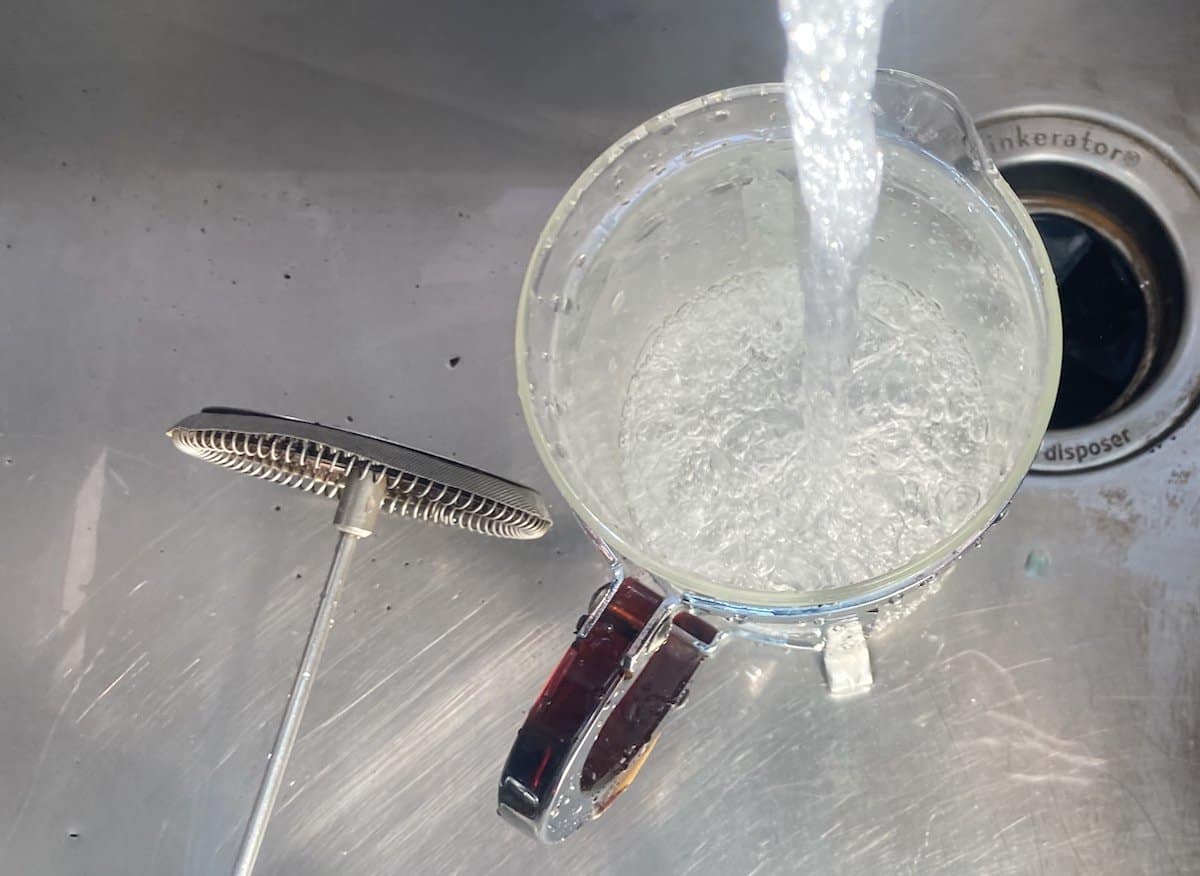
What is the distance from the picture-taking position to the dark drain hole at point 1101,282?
573 millimetres

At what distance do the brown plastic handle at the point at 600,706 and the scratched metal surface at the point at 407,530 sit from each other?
0.26ft

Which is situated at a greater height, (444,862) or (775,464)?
(775,464)

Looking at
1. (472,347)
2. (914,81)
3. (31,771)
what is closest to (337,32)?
(472,347)

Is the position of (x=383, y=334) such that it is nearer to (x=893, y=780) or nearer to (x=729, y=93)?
(x=729, y=93)

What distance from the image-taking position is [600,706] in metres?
0.43

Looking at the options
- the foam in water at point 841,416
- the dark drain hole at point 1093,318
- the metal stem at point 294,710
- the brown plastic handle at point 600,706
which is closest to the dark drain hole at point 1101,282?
the dark drain hole at point 1093,318

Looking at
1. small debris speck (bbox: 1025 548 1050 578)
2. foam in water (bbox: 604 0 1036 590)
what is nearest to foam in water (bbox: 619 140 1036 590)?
foam in water (bbox: 604 0 1036 590)

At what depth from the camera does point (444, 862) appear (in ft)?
1.80

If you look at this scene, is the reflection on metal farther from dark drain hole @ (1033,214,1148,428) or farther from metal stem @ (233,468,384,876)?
dark drain hole @ (1033,214,1148,428)

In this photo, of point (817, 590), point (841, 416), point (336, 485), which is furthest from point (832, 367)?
point (336, 485)

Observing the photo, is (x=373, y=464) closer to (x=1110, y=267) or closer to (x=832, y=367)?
(x=832, y=367)

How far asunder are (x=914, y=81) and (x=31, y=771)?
23.2 inches

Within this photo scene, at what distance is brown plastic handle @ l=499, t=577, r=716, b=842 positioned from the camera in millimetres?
426

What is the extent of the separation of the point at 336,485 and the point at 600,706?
0.57 ft
